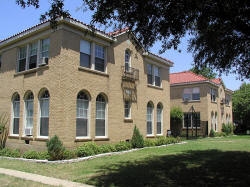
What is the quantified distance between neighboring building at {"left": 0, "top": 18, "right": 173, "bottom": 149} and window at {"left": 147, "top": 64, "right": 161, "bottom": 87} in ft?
6.05

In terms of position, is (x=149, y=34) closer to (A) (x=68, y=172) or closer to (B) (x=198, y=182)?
(B) (x=198, y=182)

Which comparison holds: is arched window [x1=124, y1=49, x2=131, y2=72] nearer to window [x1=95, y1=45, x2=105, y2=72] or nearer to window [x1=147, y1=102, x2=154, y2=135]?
window [x1=95, y1=45, x2=105, y2=72]

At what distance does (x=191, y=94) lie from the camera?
37.2 metres

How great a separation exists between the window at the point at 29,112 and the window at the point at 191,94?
24.3 meters

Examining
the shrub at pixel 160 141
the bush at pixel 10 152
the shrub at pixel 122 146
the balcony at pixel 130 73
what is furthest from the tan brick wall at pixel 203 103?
the bush at pixel 10 152

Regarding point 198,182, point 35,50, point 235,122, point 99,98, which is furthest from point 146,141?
point 235,122

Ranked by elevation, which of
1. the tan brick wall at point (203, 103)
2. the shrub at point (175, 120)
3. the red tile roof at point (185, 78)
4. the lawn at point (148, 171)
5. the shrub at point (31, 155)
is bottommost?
the lawn at point (148, 171)

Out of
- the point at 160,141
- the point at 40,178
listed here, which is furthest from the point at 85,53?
the point at 160,141

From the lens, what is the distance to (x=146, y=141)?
69.5 feet

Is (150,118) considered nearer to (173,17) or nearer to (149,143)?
(149,143)

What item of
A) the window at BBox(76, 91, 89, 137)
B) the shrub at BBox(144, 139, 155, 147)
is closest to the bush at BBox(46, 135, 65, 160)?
the window at BBox(76, 91, 89, 137)

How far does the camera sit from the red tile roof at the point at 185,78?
37.0m

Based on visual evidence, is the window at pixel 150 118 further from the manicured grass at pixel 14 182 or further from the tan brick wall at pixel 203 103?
the tan brick wall at pixel 203 103

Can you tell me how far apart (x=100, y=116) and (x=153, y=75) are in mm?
8045
